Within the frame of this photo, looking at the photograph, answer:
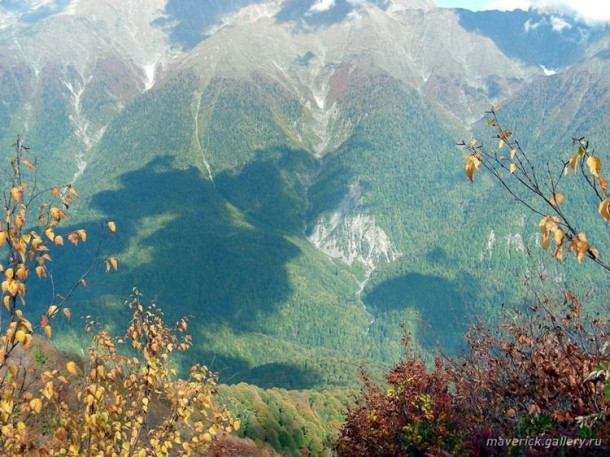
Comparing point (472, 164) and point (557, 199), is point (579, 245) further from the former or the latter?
point (472, 164)

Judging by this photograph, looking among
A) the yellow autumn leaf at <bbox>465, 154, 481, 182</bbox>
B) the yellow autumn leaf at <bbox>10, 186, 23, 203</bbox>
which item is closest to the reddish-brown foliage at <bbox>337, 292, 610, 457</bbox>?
the yellow autumn leaf at <bbox>465, 154, 481, 182</bbox>

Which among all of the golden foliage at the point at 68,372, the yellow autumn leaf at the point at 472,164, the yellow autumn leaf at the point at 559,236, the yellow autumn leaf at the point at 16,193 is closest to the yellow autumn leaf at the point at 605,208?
the yellow autumn leaf at the point at 559,236

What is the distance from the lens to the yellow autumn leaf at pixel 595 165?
609 cm

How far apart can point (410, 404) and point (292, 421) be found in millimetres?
60867

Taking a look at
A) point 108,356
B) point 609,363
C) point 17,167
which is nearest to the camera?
point 609,363

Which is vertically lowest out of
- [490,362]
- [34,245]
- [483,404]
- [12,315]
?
[483,404]

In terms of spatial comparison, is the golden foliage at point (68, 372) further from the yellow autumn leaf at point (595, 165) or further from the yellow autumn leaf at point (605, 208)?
the yellow autumn leaf at point (605, 208)

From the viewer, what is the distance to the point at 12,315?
8.27 meters

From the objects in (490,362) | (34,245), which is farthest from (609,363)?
(490,362)

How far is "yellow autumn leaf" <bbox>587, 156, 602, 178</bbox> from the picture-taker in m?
6.09

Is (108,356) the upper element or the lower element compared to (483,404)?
upper

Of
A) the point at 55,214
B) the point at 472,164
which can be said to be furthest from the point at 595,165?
the point at 55,214

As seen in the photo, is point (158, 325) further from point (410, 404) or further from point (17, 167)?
point (410, 404)

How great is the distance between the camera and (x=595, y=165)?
6.09 metres
